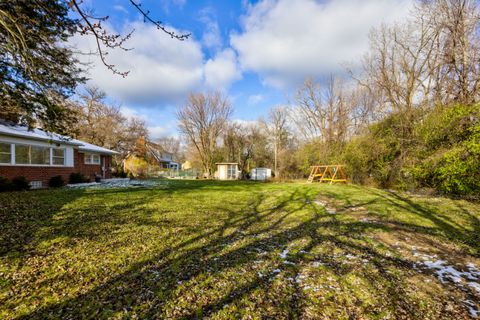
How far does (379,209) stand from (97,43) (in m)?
8.22

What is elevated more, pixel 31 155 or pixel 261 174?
pixel 31 155

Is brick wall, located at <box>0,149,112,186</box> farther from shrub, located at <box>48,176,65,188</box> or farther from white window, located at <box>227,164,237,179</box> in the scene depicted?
white window, located at <box>227,164,237,179</box>

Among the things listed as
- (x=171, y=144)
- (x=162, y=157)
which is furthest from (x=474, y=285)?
(x=171, y=144)

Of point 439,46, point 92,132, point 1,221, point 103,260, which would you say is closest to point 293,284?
point 103,260

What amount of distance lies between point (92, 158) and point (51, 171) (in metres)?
4.07

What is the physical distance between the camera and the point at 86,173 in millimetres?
14883

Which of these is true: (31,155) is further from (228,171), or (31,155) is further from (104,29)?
(228,171)

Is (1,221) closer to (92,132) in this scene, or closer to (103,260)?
(103,260)

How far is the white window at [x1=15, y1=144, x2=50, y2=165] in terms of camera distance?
33.6ft

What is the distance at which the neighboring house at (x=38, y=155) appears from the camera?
9.68 meters

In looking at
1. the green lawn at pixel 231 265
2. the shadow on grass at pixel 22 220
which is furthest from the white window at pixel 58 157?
the green lawn at pixel 231 265

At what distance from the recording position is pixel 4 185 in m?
9.02

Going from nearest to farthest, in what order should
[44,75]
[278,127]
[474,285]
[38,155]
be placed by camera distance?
[474,285]
[44,75]
[38,155]
[278,127]

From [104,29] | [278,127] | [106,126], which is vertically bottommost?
[104,29]
